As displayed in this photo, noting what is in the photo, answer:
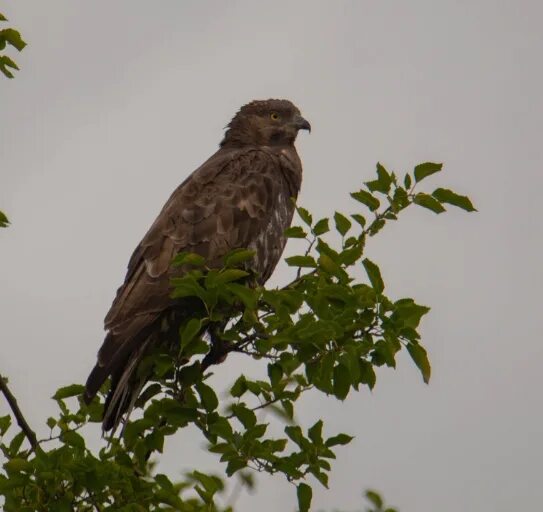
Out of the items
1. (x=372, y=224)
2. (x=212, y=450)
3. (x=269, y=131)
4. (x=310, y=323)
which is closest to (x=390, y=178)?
(x=372, y=224)

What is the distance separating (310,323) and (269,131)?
16.1ft

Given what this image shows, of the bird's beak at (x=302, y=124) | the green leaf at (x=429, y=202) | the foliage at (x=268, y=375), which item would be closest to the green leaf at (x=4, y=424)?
the foliage at (x=268, y=375)

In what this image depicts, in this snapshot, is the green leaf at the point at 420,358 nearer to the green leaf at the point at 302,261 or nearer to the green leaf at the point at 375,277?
the green leaf at the point at 375,277

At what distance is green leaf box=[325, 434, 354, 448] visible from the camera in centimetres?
552

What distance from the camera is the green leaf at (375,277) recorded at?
5.20 metres

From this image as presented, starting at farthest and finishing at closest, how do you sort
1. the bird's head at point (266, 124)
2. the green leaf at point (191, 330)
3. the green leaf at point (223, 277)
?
the bird's head at point (266, 124)
the green leaf at point (191, 330)
the green leaf at point (223, 277)

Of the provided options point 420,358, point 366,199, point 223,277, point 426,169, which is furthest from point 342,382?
point 426,169

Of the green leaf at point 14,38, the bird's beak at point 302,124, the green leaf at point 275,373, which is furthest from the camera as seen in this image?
the bird's beak at point 302,124

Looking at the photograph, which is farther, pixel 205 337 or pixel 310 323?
pixel 205 337

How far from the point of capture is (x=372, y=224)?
19.0 feet

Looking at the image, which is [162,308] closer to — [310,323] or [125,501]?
[125,501]

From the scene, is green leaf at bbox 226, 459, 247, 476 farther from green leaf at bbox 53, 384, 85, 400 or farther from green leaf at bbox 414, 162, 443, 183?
green leaf at bbox 414, 162, 443, 183

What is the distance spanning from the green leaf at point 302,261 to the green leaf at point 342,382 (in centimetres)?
55

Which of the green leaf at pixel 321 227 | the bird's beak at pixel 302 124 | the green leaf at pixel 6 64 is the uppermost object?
the bird's beak at pixel 302 124
